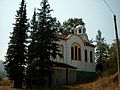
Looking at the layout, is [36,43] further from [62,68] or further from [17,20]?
[62,68]

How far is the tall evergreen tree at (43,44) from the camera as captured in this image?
3241cm

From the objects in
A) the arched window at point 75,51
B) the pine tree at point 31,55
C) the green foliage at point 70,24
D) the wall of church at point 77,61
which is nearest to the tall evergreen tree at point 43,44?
the pine tree at point 31,55

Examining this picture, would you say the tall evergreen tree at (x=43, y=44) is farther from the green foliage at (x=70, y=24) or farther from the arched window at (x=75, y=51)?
the green foliage at (x=70, y=24)

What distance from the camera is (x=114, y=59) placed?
128 feet

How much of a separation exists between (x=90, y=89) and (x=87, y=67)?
1967 centimetres

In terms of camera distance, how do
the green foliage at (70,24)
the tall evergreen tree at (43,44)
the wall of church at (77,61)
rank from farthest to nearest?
1. the green foliage at (70,24)
2. the wall of church at (77,61)
3. the tall evergreen tree at (43,44)

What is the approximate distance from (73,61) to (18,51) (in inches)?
521

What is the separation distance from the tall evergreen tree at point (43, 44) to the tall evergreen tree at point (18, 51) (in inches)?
48.5

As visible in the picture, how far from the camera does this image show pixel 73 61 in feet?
146

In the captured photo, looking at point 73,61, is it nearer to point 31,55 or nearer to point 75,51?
point 75,51

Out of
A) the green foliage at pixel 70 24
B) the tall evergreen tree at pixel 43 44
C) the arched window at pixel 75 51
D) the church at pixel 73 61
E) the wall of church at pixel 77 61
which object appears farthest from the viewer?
the green foliage at pixel 70 24

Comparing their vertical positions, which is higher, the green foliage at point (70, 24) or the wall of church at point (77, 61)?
the green foliage at point (70, 24)

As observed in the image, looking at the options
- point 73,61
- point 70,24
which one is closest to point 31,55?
point 73,61

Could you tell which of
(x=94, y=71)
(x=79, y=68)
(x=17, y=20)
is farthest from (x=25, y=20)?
(x=94, y=71)
